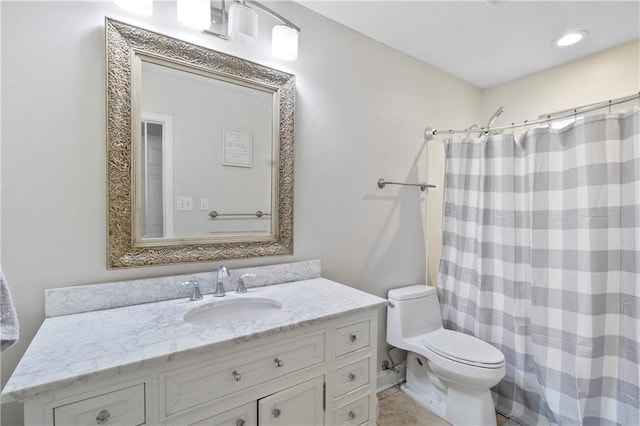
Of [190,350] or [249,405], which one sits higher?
[190,350]

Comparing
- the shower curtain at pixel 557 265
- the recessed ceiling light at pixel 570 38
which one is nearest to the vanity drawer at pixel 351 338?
the shower curtain at pixel 557 265

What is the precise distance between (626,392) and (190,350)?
202 cm

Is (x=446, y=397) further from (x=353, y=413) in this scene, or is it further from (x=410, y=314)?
(x=353, y=413)

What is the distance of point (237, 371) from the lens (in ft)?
3.11

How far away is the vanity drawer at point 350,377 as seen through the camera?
1.19 m

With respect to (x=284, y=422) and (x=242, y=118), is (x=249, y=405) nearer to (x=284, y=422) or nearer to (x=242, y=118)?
(x=284, y=422)

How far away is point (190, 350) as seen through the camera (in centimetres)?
83

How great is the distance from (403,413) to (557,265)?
126 centimetres

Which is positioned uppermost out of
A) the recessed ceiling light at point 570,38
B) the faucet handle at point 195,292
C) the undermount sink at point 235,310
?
the recessed ceiling light at point 570,38

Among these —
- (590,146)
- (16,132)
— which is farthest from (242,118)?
(590,146)

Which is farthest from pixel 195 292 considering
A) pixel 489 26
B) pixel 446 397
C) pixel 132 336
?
pixel 489 26

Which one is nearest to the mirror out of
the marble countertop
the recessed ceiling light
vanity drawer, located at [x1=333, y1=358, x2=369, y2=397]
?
the marble countertop

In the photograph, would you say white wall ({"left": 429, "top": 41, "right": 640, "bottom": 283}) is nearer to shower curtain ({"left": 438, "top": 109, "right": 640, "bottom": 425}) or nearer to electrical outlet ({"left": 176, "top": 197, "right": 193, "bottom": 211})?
shower curtain ({"left": 438, "top": 109, "right": 640, "bottom": 425})

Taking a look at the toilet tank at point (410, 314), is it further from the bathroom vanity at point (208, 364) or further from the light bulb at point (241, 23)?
the light bulb at point (241, 23)
